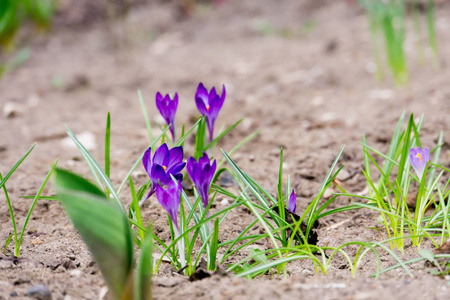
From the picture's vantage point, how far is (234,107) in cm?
343

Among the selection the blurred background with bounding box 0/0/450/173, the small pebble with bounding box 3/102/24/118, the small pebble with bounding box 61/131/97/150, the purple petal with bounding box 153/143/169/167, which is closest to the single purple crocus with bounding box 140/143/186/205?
the purple petal with bounding box 153/143/169/167

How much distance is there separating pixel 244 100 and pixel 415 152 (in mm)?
2180

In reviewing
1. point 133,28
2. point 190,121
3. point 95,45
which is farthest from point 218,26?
point 190,121

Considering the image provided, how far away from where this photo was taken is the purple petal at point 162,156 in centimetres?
124

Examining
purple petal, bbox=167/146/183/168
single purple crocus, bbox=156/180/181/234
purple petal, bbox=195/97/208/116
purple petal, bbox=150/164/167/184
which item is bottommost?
single purple crocus, bbox=156/180/181/234

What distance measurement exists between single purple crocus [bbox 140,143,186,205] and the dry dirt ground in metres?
0.25

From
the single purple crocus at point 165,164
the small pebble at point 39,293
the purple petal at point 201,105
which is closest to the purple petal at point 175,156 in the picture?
the single purple crocus at point 165,164

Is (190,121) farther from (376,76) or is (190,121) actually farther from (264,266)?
(264,266)

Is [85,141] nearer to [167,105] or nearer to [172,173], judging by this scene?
[167,105]

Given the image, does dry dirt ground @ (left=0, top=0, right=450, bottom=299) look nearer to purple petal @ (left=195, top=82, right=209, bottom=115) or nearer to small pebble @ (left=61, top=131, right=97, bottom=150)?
small pebble @ (left=61, top=131, right=97, bottom=150)

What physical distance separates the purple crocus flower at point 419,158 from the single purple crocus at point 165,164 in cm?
65

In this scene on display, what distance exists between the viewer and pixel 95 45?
537 cm

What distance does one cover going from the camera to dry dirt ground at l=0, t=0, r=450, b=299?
1296 millimetres

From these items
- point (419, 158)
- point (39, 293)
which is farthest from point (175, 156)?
point (419, 158)
